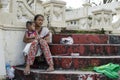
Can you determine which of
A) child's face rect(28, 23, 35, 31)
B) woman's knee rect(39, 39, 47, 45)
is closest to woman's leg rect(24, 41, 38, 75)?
woman's knee rect(39, 39, 47, 45)

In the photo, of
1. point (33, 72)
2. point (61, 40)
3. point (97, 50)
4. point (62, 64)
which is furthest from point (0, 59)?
point (97, 50)

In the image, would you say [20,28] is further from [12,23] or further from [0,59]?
[0,59]

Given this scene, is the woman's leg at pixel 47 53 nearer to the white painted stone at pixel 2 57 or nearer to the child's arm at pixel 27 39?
the child's arm at pixel 27 39

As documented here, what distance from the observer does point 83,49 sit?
6.77 metres

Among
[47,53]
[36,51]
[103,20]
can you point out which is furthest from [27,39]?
[103,20]

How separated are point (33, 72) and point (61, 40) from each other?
1841mm

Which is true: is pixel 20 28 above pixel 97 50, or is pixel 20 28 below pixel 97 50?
above

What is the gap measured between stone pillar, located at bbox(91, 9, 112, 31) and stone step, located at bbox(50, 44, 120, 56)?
112 inches

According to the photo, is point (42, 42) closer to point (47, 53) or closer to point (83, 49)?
point (47, 53)

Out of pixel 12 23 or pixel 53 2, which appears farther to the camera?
pixel 53 2

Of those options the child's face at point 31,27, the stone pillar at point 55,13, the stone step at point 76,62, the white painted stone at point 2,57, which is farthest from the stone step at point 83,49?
the stone pillar at point 55,13

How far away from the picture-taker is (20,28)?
7191 millimetres

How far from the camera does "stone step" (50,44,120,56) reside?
22.0ft

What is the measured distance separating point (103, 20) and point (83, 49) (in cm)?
337
